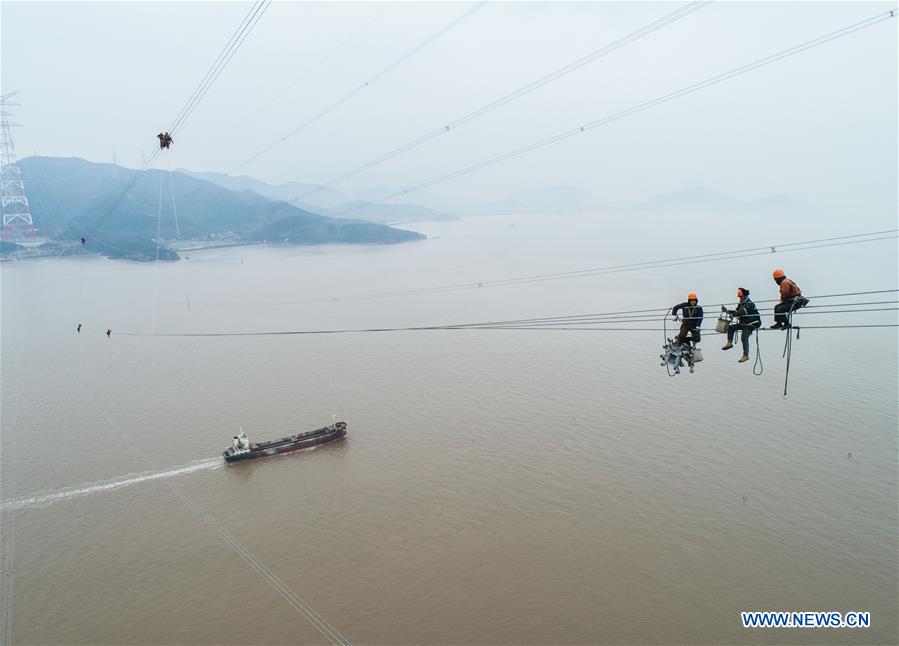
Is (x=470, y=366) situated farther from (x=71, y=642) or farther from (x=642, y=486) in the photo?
(x=71, y=642)

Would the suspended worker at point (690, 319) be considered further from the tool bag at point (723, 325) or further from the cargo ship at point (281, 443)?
the cargo ship at point (281, 443)

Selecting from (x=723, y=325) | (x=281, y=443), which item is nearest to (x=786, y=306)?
(x=723, y=325)

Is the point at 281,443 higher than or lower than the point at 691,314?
lower

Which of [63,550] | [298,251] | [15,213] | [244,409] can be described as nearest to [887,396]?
[244,409]

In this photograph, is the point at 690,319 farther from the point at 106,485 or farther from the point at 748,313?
the point at 106,485

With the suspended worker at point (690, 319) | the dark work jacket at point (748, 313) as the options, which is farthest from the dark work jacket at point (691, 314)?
the dark work jacket at point (748, 313)

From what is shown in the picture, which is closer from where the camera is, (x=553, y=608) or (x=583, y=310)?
(x=553, y=608)
